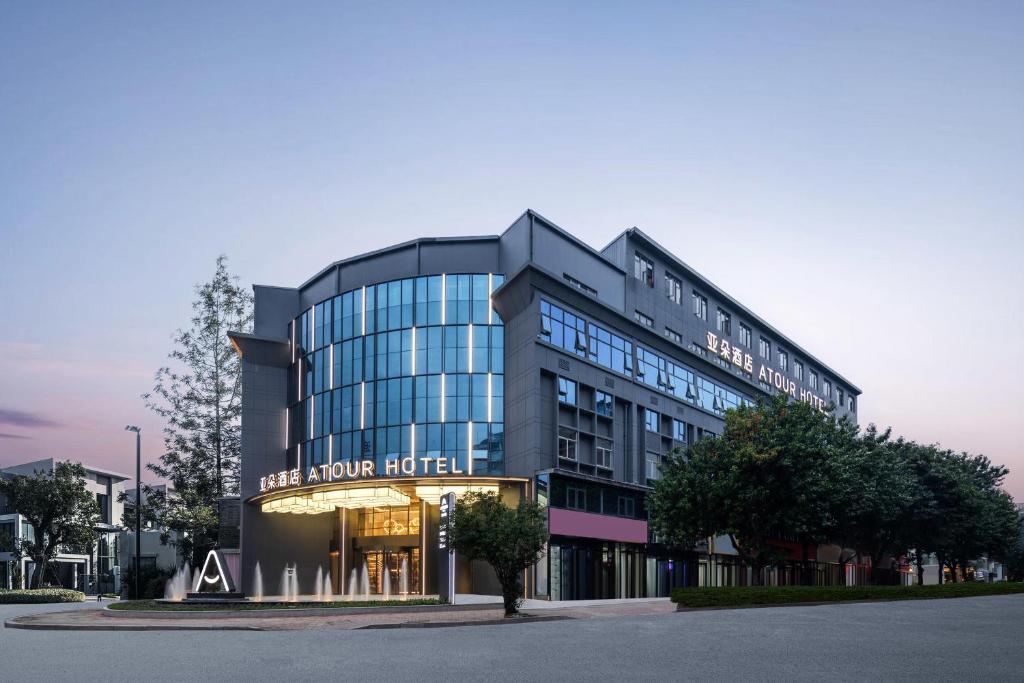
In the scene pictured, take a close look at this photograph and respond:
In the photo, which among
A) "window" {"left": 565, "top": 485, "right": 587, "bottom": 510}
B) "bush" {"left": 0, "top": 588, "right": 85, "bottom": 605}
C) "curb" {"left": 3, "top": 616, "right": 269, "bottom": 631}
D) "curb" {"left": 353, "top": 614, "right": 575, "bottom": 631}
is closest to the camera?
"curb" {"left": 3, "top": 616, "right": 269, "bottom": 631}

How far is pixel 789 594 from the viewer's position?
39625mm

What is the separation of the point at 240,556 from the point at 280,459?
22.8ft

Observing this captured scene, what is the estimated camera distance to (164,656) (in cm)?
2095

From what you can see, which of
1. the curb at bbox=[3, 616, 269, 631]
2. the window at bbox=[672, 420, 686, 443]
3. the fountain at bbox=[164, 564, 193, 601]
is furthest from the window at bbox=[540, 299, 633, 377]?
the curb at bbox=[3, 616, 269, 631]

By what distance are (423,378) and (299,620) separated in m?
22.5

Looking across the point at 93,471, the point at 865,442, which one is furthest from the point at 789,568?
the point at 93,471

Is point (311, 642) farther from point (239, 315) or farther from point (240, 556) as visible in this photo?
point (239, 315)

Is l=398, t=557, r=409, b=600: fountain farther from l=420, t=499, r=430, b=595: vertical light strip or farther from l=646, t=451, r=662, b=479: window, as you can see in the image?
l=646, t=451, r=662, b=479: window

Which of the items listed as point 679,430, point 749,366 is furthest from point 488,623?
point 749,366

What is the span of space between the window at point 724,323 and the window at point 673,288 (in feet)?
27.0

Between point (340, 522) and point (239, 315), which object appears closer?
point (340, 522)

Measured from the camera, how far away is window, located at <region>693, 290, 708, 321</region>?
75.5 meters

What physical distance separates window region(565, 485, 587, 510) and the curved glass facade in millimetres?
3976

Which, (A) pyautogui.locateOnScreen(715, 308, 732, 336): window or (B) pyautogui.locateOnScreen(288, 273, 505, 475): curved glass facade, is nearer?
(B) pyautogui.locateOnScreen(288, 273, 505, 475): curved glass facade
